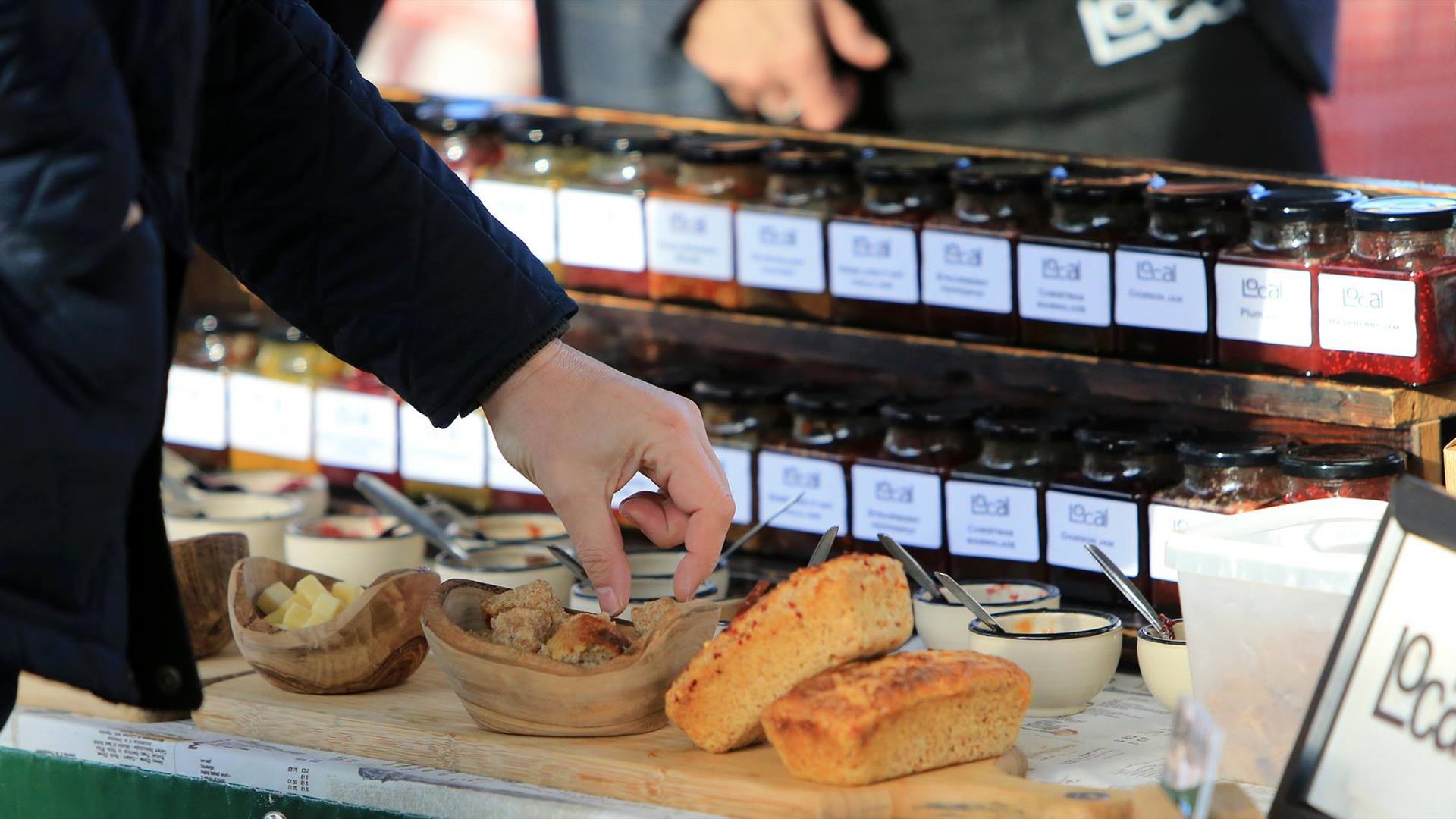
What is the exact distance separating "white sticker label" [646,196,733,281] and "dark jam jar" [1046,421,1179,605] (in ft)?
1.51

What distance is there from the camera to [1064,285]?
1737 mm

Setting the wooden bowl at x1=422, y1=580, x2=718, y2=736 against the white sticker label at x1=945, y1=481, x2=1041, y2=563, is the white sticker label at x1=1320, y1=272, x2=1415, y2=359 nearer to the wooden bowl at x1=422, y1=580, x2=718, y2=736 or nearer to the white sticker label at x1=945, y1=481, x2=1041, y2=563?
the white sticker label at x1=945, y1=481, x2=1041, y2=563

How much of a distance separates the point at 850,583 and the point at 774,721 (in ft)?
0.38

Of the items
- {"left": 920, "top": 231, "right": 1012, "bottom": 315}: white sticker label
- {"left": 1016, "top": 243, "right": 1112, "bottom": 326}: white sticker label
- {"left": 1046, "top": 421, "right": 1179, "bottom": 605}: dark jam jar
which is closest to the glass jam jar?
{"left": 920, "top": 231, "right": 1012, "bottom": 315}: white sticker label

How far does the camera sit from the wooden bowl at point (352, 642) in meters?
1.56

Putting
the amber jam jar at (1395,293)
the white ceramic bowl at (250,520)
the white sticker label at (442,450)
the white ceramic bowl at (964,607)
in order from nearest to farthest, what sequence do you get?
the amber jam jar at (1395,293) < the white ceramic bowl at (964,607) < the white ceramic bowl at (250,520) < the white sticker label at (442,450)

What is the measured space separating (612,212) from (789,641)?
33.3 inches

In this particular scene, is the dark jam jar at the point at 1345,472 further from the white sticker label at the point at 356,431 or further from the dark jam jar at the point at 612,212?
the white sticker label at the point at 356,431

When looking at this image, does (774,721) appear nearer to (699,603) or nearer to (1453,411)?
(699,603)

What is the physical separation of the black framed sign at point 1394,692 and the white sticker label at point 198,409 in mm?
1611

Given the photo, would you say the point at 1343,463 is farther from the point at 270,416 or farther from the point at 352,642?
the point at 270,416

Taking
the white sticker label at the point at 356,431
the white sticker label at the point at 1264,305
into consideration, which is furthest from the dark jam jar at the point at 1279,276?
the white sticker label at the point at 356,431

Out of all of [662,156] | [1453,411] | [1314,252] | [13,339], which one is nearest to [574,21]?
[662,156]

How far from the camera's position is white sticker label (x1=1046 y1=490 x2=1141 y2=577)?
5.55ft
